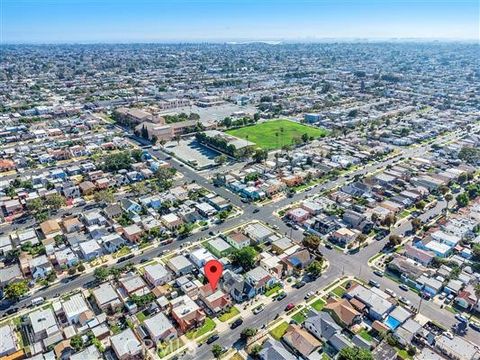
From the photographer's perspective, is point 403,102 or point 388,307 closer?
point 388,307

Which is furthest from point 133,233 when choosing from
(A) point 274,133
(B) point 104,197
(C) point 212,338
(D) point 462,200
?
(A) point 274,133

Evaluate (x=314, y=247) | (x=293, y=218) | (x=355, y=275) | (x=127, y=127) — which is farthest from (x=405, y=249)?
(x=127, y=127)

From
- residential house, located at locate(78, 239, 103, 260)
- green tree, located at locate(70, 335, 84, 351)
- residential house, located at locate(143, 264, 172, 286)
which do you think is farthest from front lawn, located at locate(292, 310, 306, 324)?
residential house, located at locate(78, 239, 103, 260)

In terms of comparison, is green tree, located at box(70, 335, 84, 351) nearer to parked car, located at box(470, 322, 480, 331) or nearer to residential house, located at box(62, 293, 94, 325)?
residential house, located at box(62, 293, 94, 325)

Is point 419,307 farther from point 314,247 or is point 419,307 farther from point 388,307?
point 314,247

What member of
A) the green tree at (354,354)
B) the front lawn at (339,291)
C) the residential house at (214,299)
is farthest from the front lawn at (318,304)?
the residential house at (214,299)

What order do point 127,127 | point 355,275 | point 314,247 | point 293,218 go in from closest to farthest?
point 355,275
point 314,247
point 293,218
point 127,127
